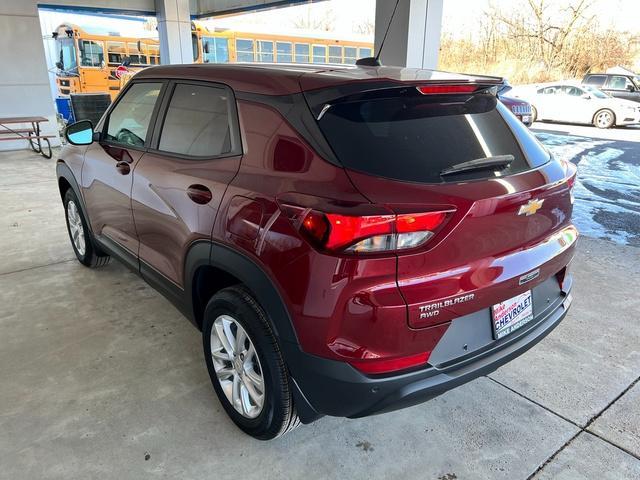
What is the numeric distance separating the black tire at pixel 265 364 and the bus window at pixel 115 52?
16.1m

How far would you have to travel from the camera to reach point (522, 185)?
1998 mm

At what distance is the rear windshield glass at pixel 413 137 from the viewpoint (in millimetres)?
1822

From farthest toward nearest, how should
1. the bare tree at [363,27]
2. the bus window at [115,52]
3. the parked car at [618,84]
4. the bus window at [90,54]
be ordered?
the bare tree at [363,27] < the bus window at [115,52] < the parked car at [618,84] < the bus window at [90,54]

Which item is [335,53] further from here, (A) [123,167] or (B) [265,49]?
(A) [123,167]

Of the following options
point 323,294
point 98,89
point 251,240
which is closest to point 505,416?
point 323,294

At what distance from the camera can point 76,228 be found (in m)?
4.29

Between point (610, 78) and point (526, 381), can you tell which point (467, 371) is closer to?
point (526, 381)

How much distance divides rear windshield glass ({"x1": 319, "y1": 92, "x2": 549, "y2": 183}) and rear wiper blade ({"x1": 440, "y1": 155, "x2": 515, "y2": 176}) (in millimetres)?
14

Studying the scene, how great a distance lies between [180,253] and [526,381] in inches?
79.4

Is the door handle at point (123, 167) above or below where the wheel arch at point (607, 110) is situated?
above

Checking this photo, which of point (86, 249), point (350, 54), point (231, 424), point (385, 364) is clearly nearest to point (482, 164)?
point (385, 364)

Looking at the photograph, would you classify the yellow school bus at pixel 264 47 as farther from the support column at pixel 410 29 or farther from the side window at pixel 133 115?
the side window at pixel 133 115

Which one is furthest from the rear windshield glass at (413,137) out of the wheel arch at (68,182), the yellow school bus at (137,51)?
the yellow school bus at (137,51)

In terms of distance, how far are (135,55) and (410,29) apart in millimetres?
12433
